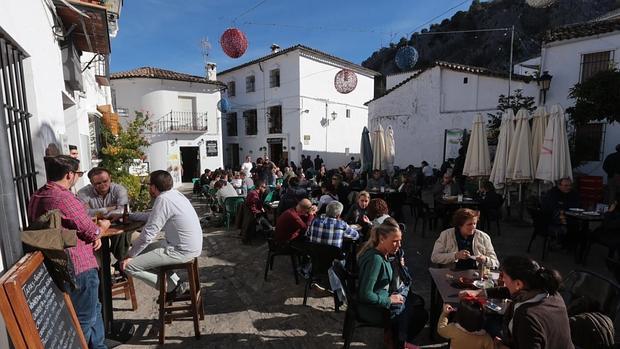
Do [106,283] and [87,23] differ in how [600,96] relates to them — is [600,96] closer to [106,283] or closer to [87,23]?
[106,283]

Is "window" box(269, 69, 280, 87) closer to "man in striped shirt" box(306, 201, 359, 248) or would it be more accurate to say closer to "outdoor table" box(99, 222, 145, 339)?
"man in striped shirt" box(306, 201, 359, 248)

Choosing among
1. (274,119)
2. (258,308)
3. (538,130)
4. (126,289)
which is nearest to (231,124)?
(274,119)

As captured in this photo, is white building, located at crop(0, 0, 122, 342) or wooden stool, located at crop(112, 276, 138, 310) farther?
wooden stool, located at crop(112, 276, 138, 310)

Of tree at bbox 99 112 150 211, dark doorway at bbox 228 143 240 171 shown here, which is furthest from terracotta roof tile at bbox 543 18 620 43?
dark doorway at bbox 228 143 240 171

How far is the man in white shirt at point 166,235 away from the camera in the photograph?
3.17 meters

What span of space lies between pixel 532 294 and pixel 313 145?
19362mm

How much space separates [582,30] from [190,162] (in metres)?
19.6

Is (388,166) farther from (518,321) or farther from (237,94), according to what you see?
(237,94)

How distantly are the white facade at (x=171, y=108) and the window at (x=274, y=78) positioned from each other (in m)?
4.04

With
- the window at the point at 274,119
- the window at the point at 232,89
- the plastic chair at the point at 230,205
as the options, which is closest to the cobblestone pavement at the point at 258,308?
the plastic chair at the point at 230,205

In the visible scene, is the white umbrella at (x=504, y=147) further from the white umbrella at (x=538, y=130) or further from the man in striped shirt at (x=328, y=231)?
the man in striped shirt at (x=328, y=231)

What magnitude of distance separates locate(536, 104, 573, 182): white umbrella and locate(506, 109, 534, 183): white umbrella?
443 millimetres

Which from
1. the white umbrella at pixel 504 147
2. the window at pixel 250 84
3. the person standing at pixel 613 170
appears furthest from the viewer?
the window at pixel 250 84

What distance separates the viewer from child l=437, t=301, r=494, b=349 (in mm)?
2109
